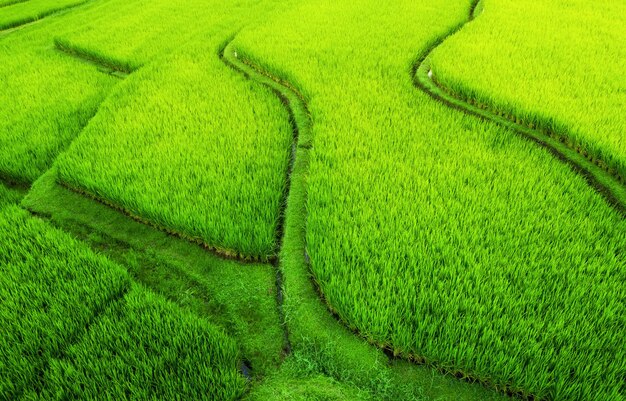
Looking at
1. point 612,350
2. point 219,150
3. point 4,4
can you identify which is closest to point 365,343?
point 612,350

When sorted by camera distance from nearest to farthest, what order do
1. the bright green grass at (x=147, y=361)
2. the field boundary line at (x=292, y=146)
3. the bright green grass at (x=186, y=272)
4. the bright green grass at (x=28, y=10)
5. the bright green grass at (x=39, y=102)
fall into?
the bright green grass at (x=147, y=361) < the bright green grass at (x=186, y=272) < the field boundary line at (x=292, y=146) < the bright green grass at (x=39, y=102) < the bright green grass at (x=28, y=10)

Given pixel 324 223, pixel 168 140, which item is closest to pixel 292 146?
pixel 168 140

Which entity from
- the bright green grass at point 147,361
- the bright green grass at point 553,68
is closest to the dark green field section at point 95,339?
the bright green grass at point 147,361

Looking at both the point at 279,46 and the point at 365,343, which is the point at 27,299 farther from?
the point at 279,46

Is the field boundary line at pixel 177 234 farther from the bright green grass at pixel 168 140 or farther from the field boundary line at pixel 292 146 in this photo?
the field boundary line at pixel 292 146

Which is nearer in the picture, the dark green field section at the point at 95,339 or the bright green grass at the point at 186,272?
the dark green field section at the point at 95,339

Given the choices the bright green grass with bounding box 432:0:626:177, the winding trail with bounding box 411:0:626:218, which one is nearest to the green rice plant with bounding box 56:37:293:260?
the winding trail with bounding box 411:0:626:218
